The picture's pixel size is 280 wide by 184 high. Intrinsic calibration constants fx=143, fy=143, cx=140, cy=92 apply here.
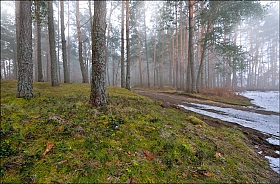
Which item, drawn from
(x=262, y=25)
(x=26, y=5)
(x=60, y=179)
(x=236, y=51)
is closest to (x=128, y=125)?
(x=60, y=179)

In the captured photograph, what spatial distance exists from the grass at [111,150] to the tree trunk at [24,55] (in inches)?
45.1

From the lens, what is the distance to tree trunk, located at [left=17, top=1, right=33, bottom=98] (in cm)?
505

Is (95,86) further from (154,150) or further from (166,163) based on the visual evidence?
(166,163)

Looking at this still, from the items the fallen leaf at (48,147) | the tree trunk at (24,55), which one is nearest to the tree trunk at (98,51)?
the fallen leaf at (48,147)

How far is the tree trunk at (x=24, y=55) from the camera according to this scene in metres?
5.05

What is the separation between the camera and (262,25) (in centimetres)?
3269

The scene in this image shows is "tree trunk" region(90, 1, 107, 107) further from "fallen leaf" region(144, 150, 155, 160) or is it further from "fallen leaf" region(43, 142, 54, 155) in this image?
"fallen leaf" region(144, 150, 155, 160)

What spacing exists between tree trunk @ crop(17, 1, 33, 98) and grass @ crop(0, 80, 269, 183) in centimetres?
114

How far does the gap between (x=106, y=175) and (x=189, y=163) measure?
1.55 m

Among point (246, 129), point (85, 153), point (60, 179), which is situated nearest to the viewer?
point (60, 179)

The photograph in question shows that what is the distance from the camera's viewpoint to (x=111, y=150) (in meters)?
2.67

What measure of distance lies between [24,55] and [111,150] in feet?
16.4

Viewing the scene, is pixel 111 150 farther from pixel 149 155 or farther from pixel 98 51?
pixel 98 51

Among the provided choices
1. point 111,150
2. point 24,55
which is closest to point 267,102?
point 111,150
